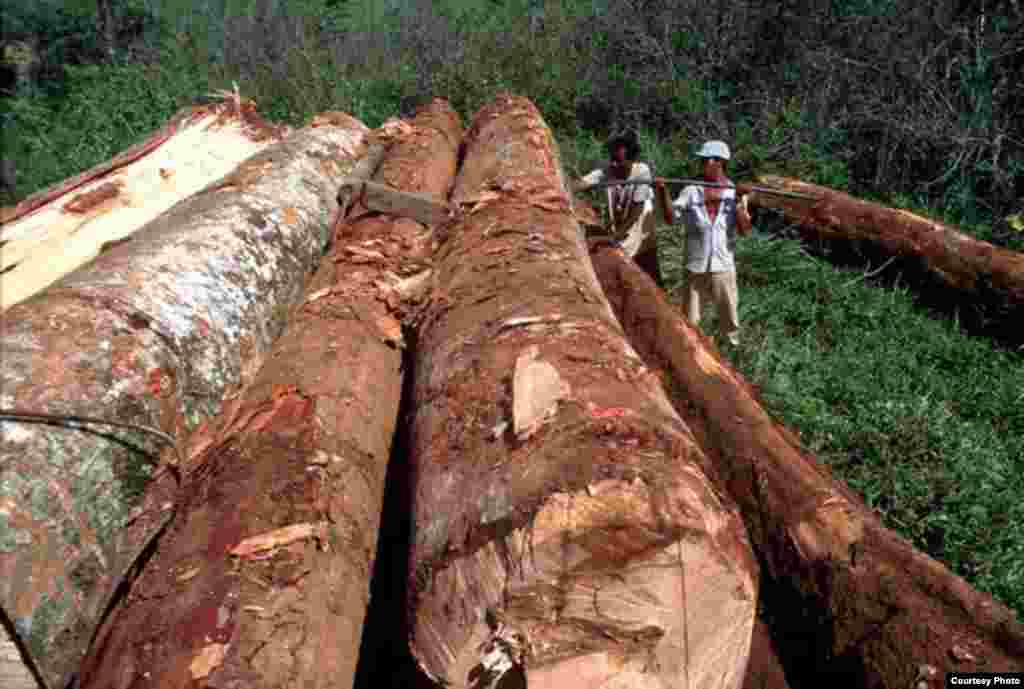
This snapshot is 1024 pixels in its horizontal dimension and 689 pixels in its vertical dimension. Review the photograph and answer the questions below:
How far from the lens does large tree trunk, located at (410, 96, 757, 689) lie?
1536 mm

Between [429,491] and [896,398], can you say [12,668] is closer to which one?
[429,491]

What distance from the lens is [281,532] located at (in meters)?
1.90

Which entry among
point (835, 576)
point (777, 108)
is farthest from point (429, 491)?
point (777, 108)

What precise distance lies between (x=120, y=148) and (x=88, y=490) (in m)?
8.03

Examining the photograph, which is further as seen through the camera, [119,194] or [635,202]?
[635,202]

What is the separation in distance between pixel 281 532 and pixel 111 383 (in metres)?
0.85

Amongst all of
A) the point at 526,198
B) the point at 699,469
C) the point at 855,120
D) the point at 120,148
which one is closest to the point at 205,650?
the point at 699,469

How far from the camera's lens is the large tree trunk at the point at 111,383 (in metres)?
2.01

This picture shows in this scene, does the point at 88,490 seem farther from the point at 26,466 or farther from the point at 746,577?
the point at 746,577

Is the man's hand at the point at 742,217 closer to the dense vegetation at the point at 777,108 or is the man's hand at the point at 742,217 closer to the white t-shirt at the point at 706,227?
the white t-shirt at the point at 706,227

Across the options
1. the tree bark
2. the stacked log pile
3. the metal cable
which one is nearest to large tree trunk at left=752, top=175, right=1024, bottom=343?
the stacked log pile

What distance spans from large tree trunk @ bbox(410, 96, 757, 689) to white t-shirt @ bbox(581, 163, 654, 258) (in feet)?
10.9

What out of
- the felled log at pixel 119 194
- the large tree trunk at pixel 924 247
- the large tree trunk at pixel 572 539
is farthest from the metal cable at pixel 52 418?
the large tree trunk at pixel 924 247

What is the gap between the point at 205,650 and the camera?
1629 millimetres
